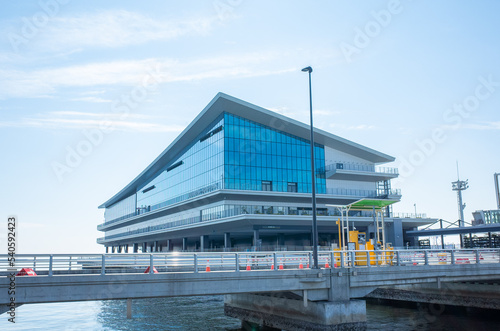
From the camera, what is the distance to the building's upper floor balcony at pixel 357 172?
7269 centimetres

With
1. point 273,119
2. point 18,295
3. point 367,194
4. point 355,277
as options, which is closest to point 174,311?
point 355,277

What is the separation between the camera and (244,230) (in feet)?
223

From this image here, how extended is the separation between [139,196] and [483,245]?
68.8 m

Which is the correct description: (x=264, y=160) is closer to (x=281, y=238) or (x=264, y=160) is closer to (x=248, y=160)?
(x=248, y=160)

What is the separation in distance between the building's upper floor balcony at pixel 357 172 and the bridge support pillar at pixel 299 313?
45.5 meters

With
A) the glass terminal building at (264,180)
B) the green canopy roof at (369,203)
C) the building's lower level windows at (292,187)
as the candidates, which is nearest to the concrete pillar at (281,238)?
the glass terminal building at (264,180)

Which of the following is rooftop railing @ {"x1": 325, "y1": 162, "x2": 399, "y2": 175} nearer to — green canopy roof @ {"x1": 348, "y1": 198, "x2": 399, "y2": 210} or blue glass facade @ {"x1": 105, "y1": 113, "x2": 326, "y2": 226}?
blue glass facade @ {"x1": 105, "y1": 113, "x2": 326, "y2": 226}

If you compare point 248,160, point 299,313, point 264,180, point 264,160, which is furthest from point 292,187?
point 299,313

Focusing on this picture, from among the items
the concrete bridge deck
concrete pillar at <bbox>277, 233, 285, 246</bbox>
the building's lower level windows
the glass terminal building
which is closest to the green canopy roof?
the concrete bridge deck

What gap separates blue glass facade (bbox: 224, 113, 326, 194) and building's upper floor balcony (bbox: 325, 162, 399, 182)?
5.14 feet

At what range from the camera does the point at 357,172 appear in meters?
74.1

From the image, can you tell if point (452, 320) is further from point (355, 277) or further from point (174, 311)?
point (174, 311)

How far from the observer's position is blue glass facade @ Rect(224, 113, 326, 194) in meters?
66.0

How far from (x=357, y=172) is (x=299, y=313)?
51.3 m
